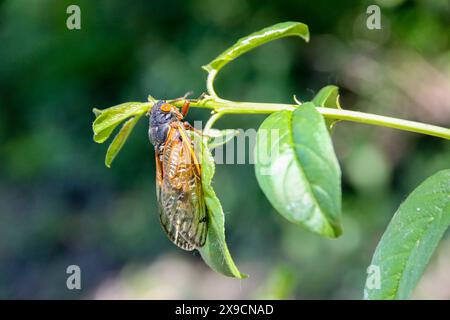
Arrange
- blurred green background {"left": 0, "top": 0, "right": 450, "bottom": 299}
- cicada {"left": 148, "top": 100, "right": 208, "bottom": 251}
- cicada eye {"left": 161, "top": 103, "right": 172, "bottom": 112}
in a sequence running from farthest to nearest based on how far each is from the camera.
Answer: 1. blurred green background {"left": 0, "top": 0, "right": 450, "bottom": 299}
2. cicada eye {"left": 161, "top": 103, "right": 172, "bottom": 112}
3. cicada {"left": 148, "top": 100, "right": 208, "bottom": 251}

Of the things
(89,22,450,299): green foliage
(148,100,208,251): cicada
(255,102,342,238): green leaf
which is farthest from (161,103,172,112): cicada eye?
(255,102,342,238): green leaf

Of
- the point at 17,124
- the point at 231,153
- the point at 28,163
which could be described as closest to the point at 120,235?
the point at 28,163

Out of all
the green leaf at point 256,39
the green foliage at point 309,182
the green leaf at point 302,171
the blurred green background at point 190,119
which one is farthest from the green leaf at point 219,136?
the blurred green background at point 190,119

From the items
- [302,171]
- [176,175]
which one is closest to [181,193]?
[176,175]

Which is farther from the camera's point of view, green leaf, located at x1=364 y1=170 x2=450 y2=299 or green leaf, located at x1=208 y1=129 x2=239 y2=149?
green leaf, located at x1=208 y1=129 x2=239 y2=149

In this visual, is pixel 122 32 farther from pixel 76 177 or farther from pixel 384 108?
pixel 384 108

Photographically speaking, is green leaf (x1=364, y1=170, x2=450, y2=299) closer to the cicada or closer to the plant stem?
the plant stem

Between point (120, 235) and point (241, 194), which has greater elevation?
point (241, 194)

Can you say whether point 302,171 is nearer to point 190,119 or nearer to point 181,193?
point 181,193
